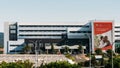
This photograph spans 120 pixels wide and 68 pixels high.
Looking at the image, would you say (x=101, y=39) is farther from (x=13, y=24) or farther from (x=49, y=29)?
(x=13, y=24)

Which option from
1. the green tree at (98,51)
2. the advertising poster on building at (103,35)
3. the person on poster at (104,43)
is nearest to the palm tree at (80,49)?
the advertising poster on building at (103,35)

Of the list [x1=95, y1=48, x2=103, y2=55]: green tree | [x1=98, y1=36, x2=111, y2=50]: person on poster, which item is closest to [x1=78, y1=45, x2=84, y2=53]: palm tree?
[x1=95, y1=48, x2=103, y2=55]: green tree

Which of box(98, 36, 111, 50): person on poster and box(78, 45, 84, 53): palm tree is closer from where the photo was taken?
box(78, 45, 84, 53): palm tree

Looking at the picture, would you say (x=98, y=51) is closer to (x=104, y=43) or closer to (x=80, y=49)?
(x=80, y=49)

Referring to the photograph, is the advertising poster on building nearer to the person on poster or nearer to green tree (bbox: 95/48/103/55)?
the person on poster

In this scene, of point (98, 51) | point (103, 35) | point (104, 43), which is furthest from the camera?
point (104, 43)

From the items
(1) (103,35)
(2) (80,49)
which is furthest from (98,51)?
(1) (103,35)

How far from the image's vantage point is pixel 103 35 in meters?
137

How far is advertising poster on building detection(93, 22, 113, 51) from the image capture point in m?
137

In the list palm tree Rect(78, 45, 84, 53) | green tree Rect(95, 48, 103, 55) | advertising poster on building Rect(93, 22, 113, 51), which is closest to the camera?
green tree Rect(95, 48, 103, 55)

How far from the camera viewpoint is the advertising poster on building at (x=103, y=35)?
137250 mm

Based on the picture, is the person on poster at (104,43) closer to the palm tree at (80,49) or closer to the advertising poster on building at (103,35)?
the advertising poster on building at (103,35)

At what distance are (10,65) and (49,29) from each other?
83.9 metres

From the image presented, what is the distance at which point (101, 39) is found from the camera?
13762 cm
